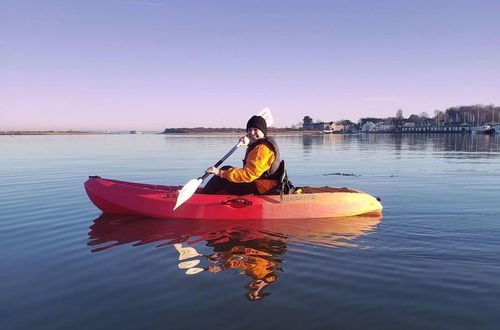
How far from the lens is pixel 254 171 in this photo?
22.2 ft

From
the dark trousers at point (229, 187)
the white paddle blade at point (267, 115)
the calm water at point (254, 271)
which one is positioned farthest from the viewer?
the white paddle blade at point (267, 115)

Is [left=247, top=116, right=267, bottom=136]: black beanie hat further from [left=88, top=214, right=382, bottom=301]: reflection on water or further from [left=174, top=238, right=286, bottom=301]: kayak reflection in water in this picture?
[left=174, top=238, right=286, bottom=301]: kayak reflection in water

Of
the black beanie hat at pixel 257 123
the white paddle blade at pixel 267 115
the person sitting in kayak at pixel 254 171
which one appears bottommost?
the person sitting in kayak at pixel 254 171

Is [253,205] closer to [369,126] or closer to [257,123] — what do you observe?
[257,123]

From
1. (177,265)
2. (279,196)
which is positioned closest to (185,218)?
(279,196)

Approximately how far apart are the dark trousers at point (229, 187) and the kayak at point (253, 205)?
146 millimetres

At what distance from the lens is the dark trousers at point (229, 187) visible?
23.6 feet

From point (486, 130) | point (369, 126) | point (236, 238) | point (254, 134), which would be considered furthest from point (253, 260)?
point (369, 126)

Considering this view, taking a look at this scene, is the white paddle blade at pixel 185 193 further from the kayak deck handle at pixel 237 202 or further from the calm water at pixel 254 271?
the kayak deck handle at pixel 237 202

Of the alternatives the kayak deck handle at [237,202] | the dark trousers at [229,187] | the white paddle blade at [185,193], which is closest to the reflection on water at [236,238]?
the kayak deck handle at [237,202]

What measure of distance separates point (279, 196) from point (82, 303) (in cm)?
416

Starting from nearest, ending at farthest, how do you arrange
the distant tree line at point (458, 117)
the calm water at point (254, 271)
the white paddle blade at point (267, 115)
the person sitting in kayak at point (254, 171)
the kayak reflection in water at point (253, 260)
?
1. the calm water at point (254, 271)
2. the kayak reflection in water at point (253, 260)
3. the person sitting in kayak at point (254, 171)
4. the white paddle blade at point (267, 115)
5. the distant tree line at point (458, 117)

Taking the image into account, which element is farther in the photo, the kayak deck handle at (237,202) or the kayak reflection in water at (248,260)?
the kayak deck handle at (237,202)

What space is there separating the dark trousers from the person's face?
0.90 meters
